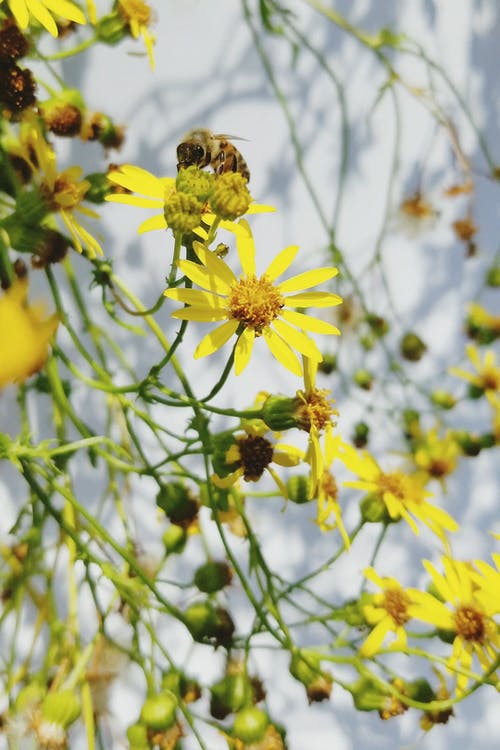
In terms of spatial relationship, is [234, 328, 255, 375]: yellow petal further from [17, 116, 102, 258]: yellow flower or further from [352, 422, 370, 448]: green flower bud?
[352, 422, 370, 448]: green flower bud

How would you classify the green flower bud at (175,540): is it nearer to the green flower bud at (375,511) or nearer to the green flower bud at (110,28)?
the green flower bud at (375,511)

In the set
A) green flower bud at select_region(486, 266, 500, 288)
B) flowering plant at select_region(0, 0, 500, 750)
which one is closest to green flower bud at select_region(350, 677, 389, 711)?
flowering plant at select_region(0, 0, 500, 750)

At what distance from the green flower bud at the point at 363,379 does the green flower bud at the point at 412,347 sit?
0.08 m

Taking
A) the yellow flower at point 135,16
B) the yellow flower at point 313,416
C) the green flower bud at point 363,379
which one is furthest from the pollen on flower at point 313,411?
the green flower bud at point 363,379

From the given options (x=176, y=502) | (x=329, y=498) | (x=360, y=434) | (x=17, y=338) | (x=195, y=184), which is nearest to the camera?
(x=17, y=338)

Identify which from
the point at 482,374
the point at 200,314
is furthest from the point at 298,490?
the point at 482,374

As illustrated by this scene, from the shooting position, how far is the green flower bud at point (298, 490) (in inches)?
20.1

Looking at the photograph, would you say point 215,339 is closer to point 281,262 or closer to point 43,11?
point 281,262

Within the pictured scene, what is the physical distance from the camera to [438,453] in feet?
2.94

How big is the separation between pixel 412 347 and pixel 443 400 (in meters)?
0.09

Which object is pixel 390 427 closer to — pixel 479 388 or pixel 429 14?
pixel 479 388

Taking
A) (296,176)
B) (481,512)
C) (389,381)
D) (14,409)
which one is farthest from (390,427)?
(14,409)

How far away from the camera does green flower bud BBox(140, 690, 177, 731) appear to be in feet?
1.53

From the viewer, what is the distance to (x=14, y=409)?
902mm
